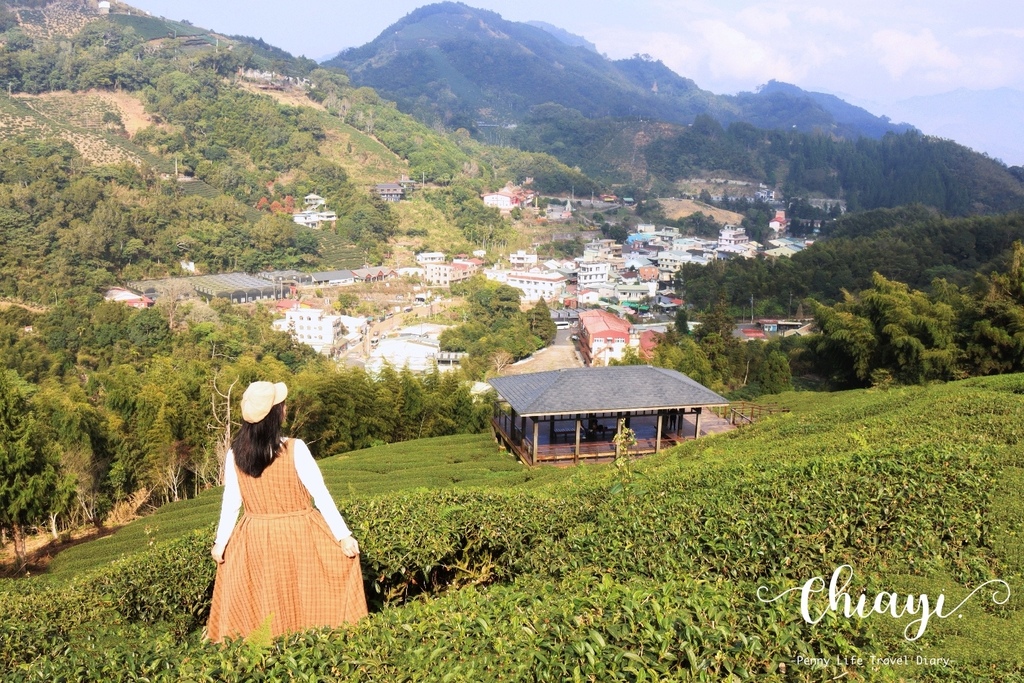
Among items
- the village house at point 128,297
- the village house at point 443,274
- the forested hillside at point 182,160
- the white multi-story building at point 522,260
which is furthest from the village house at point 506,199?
the village house at point 128,297

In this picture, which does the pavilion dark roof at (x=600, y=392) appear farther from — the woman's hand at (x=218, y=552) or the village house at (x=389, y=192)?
the village house at (x=389, y=192)

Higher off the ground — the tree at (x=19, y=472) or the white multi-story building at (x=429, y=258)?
the white multi-story building at (x=429, y=258)

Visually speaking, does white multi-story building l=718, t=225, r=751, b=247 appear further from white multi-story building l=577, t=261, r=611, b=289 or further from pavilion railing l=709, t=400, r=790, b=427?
pavilion railing l=709, t=400, r=790, b=427

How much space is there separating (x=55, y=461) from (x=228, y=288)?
87.4 feet

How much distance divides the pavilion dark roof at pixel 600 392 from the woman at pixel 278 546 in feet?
24.7

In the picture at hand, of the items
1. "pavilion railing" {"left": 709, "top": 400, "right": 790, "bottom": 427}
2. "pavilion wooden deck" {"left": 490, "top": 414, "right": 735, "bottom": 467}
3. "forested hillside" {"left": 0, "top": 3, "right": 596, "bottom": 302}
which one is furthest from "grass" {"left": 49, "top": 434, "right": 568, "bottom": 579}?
"forested hillside" {"left": 0, "top": 3, "right": 596, "bottom": 302}

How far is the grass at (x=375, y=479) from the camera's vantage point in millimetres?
8555

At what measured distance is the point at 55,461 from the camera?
30.9ft

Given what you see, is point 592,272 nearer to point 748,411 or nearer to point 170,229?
point 170,229

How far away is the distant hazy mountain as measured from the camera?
450ft

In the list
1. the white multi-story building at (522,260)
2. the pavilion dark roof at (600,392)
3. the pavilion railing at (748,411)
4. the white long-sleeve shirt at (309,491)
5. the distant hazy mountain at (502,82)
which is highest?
the distant hazy mountain at (502,82)

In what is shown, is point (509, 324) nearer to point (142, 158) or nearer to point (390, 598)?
point (390, 598)

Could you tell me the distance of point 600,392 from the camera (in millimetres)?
10898

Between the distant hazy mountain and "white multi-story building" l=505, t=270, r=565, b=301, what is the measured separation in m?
69.3
